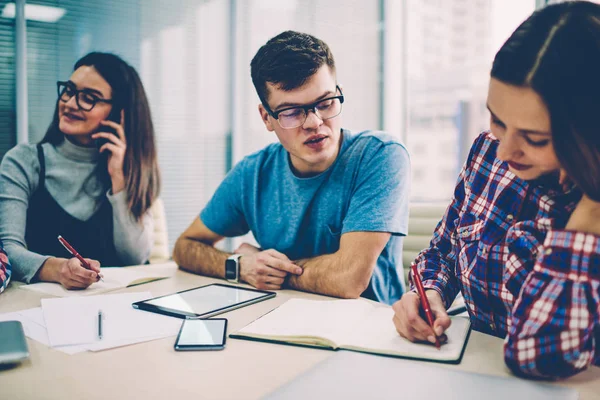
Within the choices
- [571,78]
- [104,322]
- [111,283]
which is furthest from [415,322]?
[111,283]

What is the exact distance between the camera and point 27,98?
8.90 feet

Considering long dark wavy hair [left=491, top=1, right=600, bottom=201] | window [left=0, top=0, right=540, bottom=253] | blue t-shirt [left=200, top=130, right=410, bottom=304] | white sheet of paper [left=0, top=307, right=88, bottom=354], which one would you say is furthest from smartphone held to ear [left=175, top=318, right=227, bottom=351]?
window [left=0, top=0, right=540, bottom=253]

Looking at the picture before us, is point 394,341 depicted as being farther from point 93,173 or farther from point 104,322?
point 93,173

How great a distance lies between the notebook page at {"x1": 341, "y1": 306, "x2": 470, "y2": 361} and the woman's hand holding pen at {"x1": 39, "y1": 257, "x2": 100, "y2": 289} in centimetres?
80

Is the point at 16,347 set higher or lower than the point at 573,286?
lower

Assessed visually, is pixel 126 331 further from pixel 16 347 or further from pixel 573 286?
pixel 573 286

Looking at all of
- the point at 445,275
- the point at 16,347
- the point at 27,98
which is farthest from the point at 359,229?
the point at 27,98

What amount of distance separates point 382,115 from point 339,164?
215 centimetres

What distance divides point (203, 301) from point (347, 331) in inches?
16.9

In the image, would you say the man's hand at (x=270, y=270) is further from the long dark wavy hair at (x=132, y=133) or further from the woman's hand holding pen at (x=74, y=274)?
the long dark wavy hair at (x=132, y=133)

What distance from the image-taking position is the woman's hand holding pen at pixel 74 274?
1.40 metres

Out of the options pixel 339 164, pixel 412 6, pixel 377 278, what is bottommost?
pixel 377 278

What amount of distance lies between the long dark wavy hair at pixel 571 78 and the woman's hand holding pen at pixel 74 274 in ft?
3.90

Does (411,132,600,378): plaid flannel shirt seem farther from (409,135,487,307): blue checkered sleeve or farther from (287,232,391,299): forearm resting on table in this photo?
(287,232,391,299): forearm resting on table
